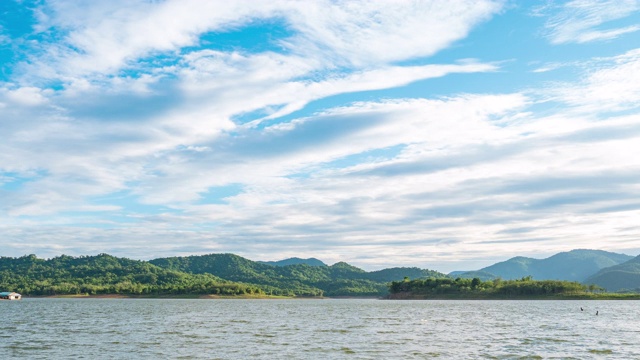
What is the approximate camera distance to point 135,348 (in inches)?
2191

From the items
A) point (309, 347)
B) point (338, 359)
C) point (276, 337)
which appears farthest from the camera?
point (276, 337)

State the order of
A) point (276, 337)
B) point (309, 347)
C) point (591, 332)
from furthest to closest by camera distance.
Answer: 1. point (591, 332)
2. point (276, 337)
3. point (309, 347)

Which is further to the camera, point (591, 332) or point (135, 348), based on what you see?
point (591, 332)

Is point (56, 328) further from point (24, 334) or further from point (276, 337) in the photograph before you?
point (276, 337)

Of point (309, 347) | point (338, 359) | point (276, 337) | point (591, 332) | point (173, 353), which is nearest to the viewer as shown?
point (338, 359)

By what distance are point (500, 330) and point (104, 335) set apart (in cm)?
5176

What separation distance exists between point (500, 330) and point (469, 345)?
2261 cm

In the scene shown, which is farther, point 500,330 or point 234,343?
point 500,330

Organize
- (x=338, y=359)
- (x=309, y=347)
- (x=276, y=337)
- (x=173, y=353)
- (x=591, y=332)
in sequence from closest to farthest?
(x=338, y=359) < (x=173, y=353) < (x=309, y=347) < (x=276, y=337) < (x=591, y=332)

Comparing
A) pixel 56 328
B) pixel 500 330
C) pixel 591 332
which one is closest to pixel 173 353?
pixel 56 328

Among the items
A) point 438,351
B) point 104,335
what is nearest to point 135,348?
point 104,335

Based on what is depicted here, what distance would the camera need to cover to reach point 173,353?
5247 cm

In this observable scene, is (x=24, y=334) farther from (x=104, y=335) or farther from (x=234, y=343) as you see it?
(x=234, y=343)

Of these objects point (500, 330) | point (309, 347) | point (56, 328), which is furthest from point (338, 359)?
point (56, 328)
